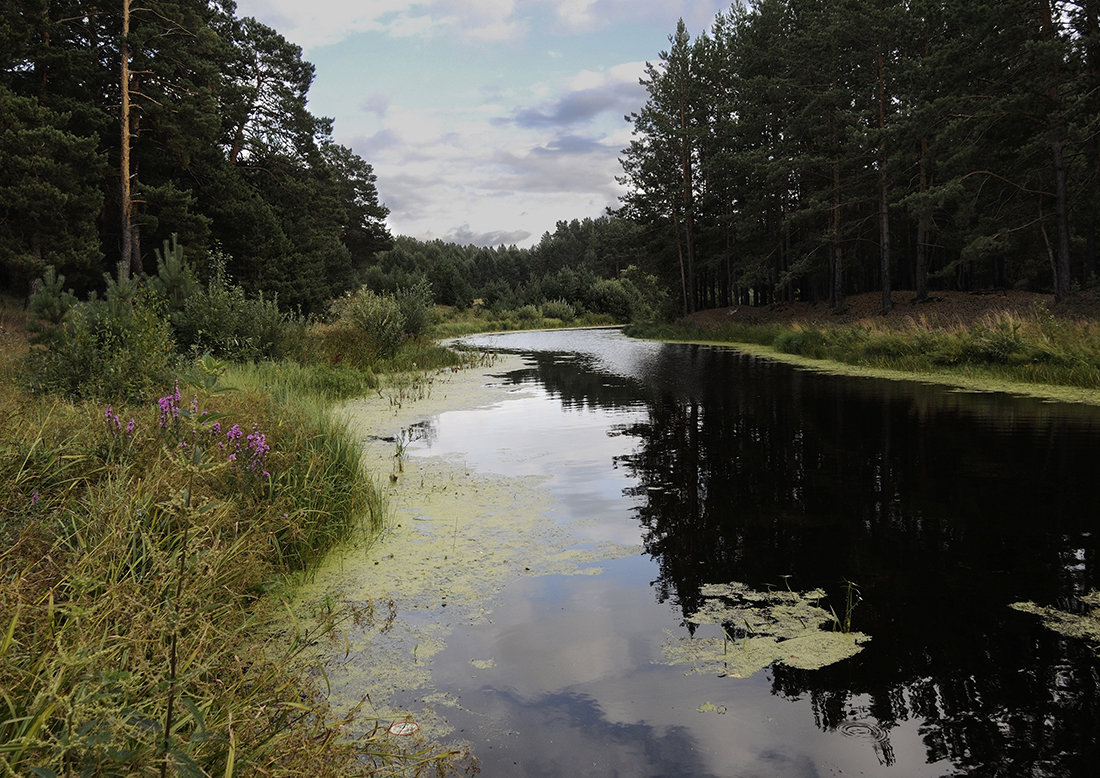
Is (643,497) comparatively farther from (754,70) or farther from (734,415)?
(754,70)

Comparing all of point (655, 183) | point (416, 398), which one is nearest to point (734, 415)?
point (416, 398)

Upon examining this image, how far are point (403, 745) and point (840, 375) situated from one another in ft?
55.5

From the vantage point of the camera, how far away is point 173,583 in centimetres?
348

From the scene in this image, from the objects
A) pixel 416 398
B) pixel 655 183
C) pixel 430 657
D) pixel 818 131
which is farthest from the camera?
pixel 655 183

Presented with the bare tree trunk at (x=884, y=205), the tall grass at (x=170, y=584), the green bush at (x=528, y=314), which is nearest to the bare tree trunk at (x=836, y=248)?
the bare tree trunk at (x=884, y=205)

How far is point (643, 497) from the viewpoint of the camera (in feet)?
22.7

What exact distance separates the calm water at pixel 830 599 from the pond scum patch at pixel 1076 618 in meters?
0.08

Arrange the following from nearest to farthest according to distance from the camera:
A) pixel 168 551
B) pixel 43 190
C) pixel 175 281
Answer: pixel 168 551 < pixel 175 281 < pixel 43 190

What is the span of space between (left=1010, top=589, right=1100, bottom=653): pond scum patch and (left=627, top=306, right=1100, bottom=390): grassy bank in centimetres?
1095

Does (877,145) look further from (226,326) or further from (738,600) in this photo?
(738,600)

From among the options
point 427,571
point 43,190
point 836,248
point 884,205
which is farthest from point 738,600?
point 836,248

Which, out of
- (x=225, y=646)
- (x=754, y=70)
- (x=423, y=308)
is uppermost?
(x=754, y=70)

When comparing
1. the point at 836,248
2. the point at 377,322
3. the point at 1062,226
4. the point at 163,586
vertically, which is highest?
the point at 836,248

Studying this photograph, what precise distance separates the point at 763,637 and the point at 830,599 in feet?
2.43
